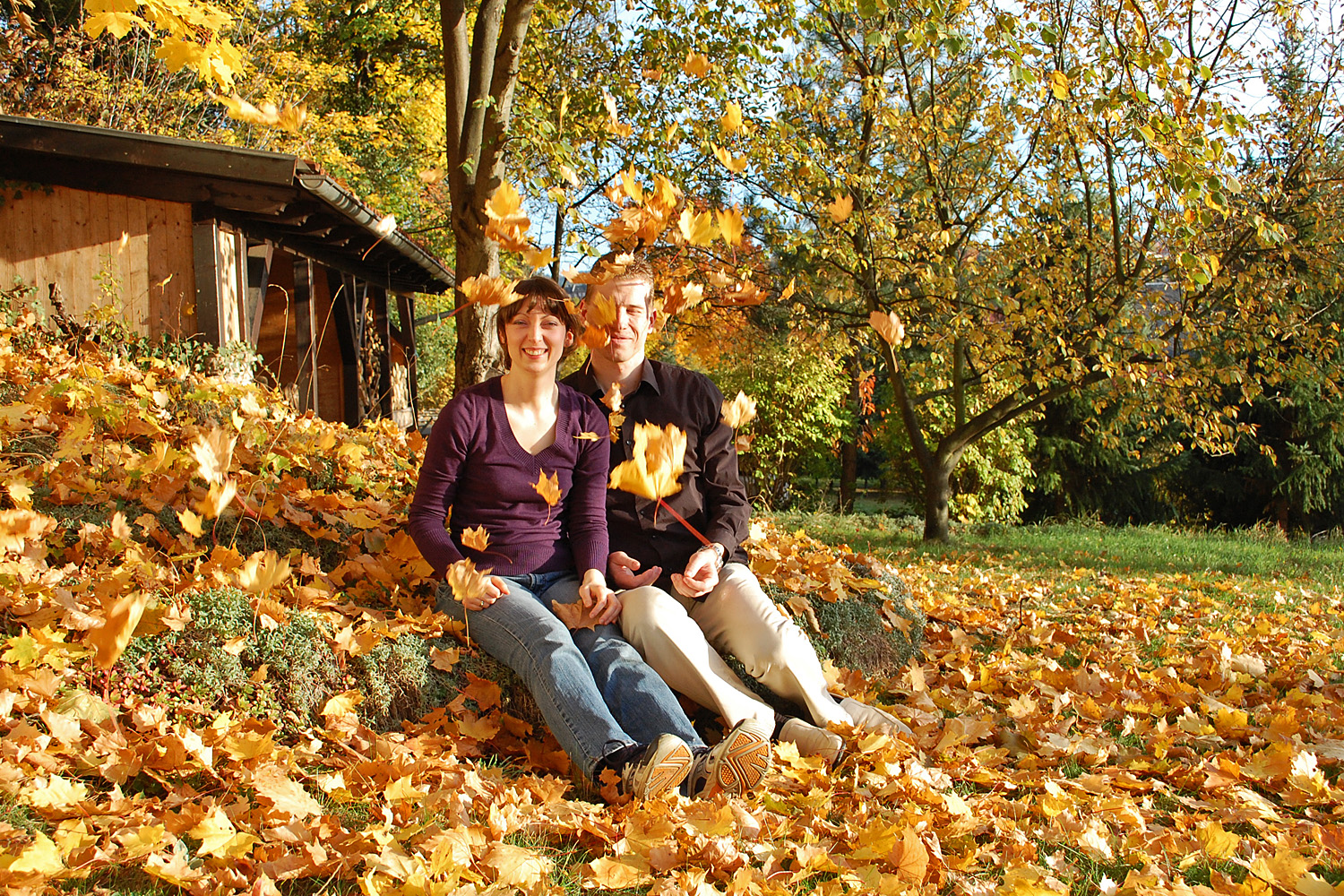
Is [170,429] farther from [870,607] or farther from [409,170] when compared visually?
[409,170]

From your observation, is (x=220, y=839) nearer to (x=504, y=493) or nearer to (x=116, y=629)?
(x=116, y=629)

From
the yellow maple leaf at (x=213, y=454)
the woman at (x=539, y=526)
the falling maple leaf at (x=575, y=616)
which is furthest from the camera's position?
the falling maple leaf at (x=575, y=616)

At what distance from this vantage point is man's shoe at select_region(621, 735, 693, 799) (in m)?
2.22

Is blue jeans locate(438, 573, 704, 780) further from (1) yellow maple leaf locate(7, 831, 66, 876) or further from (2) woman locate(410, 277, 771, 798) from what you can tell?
(1) yellow maple leaf locate(7, 831, 66, 876)

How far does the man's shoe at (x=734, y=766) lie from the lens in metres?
2.28

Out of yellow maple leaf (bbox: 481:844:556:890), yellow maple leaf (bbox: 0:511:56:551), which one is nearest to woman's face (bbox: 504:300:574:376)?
yellow maple leaf (bbox: 0:511:56:551)

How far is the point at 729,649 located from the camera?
9.53ft

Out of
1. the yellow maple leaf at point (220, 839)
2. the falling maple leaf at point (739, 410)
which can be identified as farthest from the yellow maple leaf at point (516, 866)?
the falling maple leaf at point (739, 410)

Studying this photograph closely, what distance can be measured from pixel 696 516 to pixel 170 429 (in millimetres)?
2486

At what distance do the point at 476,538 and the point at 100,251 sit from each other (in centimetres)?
713

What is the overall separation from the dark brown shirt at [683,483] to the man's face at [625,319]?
11cm

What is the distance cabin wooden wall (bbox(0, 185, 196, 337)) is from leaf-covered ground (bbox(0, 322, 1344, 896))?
4.40 m

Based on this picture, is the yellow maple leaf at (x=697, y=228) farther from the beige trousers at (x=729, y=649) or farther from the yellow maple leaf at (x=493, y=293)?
the beige trousers at (x=729, y=649)

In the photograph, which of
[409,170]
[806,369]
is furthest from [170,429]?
[409,170]
